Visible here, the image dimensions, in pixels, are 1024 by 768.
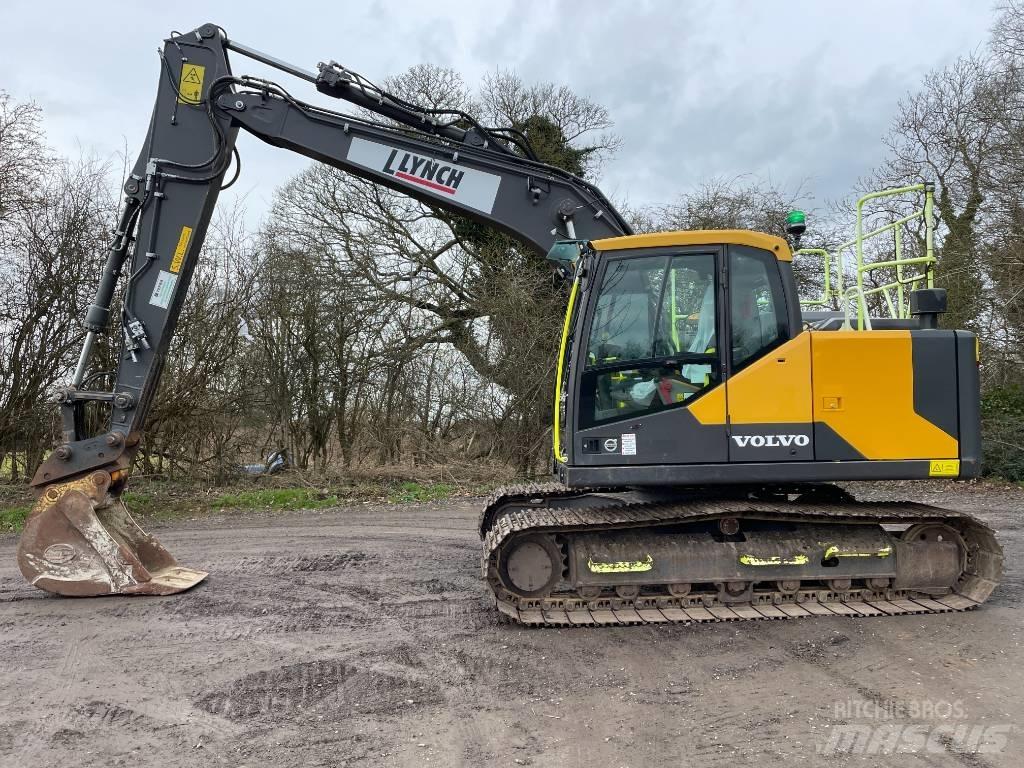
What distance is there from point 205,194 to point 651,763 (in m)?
5.50

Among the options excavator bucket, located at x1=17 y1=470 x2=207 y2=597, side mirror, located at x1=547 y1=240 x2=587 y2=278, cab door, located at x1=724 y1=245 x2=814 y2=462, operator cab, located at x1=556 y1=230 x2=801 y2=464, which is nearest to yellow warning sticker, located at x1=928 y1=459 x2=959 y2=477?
cab door, located at x1=724 y1=245 x2=814 y2=462

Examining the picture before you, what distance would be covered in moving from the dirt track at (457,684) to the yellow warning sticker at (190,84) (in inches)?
166

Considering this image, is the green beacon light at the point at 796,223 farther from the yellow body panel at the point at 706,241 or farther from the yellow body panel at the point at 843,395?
the yellow body panel at the point at 843,395

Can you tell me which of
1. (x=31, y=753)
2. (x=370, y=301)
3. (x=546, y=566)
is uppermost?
(x=370, y=301)

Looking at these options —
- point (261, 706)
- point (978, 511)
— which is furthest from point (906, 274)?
point (261, 706)

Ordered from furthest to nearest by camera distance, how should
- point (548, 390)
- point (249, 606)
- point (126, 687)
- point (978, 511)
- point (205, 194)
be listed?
point (548, 390)
point (978, 511)
point (205, 194)
point (249, 606)
point (126, 687)

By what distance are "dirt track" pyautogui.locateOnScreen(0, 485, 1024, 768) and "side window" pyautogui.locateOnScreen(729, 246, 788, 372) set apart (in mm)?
1963

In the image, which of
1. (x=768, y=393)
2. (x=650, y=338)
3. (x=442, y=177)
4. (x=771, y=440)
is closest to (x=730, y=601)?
(x=771, y=440)

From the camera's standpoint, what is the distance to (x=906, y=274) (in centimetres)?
1424

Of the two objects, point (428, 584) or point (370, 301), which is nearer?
point (428, 584)

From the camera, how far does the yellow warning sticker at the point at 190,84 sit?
5.95 metres

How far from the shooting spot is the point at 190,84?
19.5ft

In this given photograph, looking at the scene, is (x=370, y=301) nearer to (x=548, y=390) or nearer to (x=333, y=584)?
(x=548, y=390)

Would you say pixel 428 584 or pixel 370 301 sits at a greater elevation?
pixel 370 301
